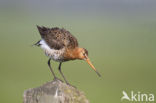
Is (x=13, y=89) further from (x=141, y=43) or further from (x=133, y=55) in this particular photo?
(x=141, y=43)

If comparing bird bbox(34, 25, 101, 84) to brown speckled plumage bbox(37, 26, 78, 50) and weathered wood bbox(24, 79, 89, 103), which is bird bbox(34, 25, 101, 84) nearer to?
brown speckled plumage bbox(37, 26, 78, 50)

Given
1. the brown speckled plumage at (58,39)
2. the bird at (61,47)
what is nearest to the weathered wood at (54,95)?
the bird at (61,47)

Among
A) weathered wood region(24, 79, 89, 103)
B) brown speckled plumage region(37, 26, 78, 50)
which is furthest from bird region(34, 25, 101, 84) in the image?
weathered wood region(24, 79, 89, 103)

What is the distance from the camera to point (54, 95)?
4996mm

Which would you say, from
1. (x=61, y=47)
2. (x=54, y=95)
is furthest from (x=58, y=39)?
(x=54, y=95)

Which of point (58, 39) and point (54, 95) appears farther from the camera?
point (58, 39)

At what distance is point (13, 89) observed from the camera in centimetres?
1622

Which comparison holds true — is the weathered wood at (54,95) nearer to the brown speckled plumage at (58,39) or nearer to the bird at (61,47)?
the bird at (61,47)

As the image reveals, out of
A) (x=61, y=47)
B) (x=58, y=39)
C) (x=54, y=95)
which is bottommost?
(x=54, y=95)

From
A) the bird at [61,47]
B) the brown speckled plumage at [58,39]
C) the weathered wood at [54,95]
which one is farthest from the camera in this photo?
the brown speckled plumage at [58,39]

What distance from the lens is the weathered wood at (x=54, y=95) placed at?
4.98 m

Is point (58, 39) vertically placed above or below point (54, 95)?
above

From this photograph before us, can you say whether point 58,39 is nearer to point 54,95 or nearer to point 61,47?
point 61,47

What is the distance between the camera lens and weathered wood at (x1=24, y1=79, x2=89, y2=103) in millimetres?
4977
